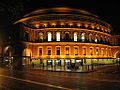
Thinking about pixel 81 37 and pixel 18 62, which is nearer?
pixel 18 62

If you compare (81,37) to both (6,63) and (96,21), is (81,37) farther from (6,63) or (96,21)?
(6,63)

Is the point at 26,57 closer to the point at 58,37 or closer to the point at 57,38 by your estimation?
the point at 57,38

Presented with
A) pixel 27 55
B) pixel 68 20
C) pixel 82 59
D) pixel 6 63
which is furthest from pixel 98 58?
pixel 6 63

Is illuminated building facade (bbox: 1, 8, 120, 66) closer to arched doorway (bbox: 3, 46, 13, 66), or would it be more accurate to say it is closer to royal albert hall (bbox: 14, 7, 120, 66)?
royal albert hall (bbox: 14, 7, 120, 66)

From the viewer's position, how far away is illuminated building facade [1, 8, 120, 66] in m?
43.0

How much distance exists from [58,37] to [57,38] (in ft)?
1.37

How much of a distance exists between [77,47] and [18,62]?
56.1 feet

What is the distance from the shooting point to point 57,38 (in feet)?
144

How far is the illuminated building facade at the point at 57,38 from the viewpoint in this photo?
43031 mm

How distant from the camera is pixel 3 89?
10.3m

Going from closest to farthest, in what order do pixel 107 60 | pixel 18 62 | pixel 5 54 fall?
1. pixel 18 62
2. pixel 5 54
3. pixel 107 60

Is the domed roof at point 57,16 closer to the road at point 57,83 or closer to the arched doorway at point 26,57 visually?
the arched doorway at point 26,57

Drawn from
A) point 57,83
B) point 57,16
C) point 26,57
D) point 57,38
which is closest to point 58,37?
point 57,38

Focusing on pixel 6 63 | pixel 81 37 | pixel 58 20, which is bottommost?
pixel 6 63
